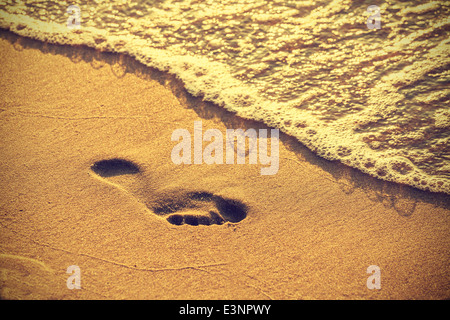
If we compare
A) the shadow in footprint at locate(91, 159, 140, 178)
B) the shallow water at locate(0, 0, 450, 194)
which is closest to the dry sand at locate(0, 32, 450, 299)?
the shadow in footprint at locate(91, 159, 140, 178)

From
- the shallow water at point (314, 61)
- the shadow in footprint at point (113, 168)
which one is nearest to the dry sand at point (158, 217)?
the shadow in footprint at point (113, 168)

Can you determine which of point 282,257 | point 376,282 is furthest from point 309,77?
point 376,282

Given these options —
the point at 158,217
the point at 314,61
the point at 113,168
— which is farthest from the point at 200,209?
the point at 314,61

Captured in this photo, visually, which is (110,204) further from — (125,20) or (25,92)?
(125,20)

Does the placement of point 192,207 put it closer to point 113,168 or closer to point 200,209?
point 200,209

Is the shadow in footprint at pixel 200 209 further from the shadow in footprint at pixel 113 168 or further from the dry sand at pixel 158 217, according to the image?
the shadow in footprint at pixel 113 168

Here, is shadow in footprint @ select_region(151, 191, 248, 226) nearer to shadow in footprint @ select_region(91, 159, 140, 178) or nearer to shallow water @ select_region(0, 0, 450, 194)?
shadow in footprint @ select_region(91, 159, 140, 178)

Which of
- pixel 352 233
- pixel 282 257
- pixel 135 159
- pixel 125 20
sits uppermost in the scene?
pixel 125 20
